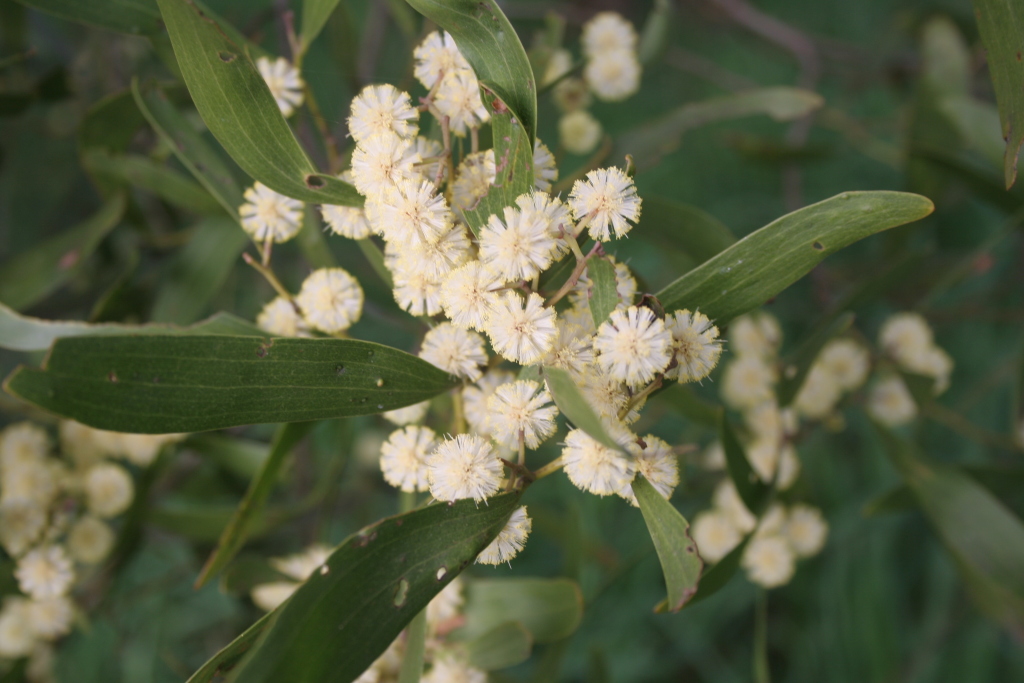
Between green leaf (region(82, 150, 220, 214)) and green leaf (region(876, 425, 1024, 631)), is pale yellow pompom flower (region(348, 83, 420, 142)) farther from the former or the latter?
green leaf (region(876, 425, 1024, 631))

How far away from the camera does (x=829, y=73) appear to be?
1.81 m

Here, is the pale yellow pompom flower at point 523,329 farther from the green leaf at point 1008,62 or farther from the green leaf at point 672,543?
the green leaf at point 1008,62

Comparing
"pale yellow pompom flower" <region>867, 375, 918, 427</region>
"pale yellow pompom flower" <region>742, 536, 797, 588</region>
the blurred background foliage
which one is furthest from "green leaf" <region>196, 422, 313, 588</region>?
"pale yellow pompom flower" <region>867, 375, 918, 427</region>

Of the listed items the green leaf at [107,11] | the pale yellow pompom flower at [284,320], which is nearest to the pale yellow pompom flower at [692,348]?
the pale yellow pompom flower at [284,320]

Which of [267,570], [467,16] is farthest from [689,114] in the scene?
[267,570]

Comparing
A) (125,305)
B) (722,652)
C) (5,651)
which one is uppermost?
(125,305)

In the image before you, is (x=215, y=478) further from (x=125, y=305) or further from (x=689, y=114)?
(x=689, y=114)

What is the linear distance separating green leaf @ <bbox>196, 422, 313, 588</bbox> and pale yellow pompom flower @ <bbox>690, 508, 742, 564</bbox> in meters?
0.61

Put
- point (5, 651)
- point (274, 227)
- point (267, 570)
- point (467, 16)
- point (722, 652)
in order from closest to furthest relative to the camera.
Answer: point (467, 16)
point (274, 227)
point (267, 570)
point (5, 651)
point (722, 652)

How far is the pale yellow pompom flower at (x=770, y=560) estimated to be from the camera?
3.21 feet

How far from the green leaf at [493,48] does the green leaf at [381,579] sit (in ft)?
0.90

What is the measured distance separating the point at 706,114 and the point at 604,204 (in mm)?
592

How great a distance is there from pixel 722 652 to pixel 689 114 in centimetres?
118

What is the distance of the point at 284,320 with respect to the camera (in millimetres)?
653
